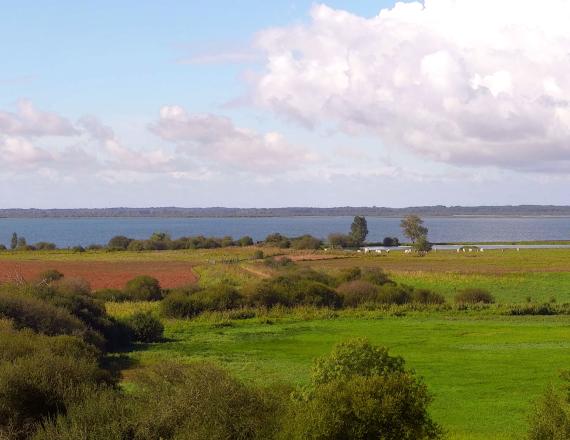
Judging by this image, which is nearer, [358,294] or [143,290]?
[358,294]

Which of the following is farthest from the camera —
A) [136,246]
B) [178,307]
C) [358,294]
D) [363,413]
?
[136,246]

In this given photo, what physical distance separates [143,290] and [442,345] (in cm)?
2812

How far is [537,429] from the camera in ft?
43.2

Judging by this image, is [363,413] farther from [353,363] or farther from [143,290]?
[143,290]

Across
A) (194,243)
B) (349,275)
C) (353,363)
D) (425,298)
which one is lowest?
(425,298)

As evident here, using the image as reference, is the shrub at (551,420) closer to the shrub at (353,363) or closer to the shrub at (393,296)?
the shrub at (353,363)

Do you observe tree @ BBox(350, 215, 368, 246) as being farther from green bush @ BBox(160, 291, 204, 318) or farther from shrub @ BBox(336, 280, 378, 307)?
green bush @ BBox(160, 291, 204, 318)

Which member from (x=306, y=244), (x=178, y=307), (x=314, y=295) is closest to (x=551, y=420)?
(x=178, y=307)

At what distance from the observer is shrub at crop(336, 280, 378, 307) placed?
5581cm

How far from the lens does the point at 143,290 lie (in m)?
58.5

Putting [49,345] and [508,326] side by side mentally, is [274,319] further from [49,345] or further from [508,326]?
[49,345]

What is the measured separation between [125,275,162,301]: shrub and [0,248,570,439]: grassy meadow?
4.33 metres

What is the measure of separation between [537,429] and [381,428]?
2915 mm

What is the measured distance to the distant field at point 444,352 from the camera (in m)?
23.0
